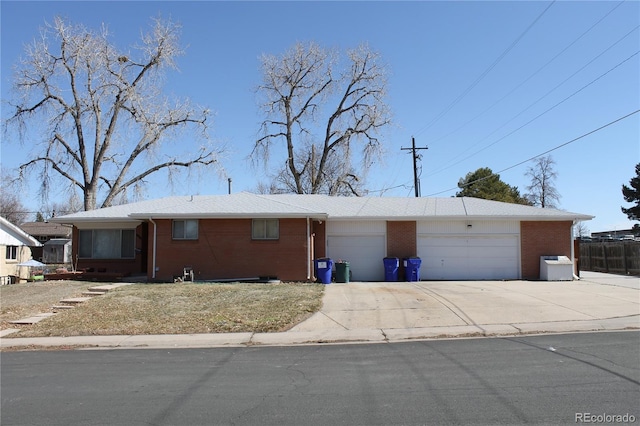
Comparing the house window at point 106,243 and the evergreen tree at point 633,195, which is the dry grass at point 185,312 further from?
the evergreen tree at point 633,195

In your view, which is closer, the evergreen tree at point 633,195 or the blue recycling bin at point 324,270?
the blue recycling bin at point 324,270

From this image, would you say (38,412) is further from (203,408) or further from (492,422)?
(492,422)

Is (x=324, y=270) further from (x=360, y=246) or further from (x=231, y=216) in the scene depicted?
(x=231, y=216)

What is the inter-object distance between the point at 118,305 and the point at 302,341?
22.6 feet

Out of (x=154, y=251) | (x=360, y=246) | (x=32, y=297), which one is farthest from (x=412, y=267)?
(x=32, y=297)

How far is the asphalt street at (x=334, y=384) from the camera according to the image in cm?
558

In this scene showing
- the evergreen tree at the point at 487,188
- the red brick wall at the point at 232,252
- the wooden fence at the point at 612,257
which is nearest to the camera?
the red brick wall at the point at 232,252

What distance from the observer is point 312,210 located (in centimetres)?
2209

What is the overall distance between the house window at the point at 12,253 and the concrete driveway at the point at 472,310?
93.4 ft

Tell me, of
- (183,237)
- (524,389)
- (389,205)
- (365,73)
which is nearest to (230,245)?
(183,237)

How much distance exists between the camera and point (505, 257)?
23.5 meters

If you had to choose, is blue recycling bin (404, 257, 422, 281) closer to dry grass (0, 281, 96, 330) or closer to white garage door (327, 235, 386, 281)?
white garage door (327, 235, 386, 281)

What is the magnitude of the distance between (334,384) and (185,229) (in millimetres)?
15821

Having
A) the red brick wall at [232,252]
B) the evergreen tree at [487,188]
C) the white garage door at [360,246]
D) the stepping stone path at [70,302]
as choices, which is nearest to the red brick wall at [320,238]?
the white garage door at [360,246]
